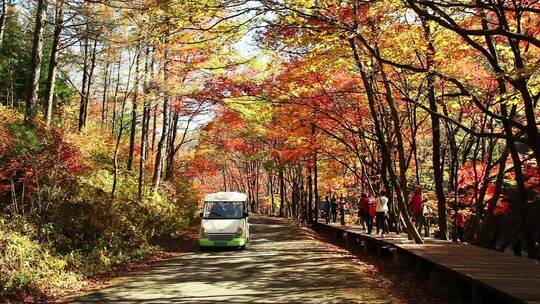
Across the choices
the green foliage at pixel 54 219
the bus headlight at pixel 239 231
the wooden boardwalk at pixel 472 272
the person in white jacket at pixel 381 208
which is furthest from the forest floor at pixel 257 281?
the person in white jacket at pixel 381 208

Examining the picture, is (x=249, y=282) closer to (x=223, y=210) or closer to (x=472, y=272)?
(x=472, y=272)

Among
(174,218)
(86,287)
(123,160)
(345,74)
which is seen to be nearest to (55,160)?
(86,287)

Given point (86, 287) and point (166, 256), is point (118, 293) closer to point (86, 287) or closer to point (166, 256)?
point (86, 287)

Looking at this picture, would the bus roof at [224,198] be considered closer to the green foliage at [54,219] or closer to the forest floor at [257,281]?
the green foliage at [54,219]

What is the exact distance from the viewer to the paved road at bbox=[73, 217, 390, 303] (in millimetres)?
8820

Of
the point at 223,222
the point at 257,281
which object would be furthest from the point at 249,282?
the point at 223,222

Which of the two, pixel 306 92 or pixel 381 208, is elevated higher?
pixel 306 92

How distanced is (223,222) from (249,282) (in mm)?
6871

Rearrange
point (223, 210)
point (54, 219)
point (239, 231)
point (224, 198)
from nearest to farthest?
point (54, 219), point (239, 231), point (223, 210), point (224, 198)

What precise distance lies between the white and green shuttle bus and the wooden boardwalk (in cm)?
567

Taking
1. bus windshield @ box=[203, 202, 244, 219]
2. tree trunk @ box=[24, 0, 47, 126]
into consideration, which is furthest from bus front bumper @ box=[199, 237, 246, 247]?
tree trunk @ box=[24, 0, 47, 126]

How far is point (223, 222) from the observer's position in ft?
56.5

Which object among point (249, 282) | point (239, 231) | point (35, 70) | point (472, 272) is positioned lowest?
point (249, 282)

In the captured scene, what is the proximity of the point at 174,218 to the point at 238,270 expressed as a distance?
928cm
